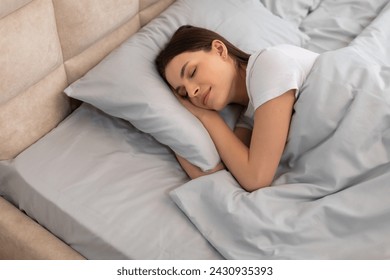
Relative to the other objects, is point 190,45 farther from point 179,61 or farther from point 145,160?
point 145,160

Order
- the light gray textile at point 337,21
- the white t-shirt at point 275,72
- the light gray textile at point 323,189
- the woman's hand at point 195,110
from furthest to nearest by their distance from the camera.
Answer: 1. the light gray textile at point 337,21
2. the woman's hand at point 195,110
3. the white t-shirt at point 275,72
4. the light gray textile at point 323,189

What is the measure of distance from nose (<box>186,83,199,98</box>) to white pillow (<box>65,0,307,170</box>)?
0.17 feet

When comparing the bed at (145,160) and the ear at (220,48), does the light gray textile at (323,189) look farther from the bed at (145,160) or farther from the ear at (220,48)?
the ear at (220,48)

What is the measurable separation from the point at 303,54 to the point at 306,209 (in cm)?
42

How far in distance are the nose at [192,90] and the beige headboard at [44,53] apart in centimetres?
32

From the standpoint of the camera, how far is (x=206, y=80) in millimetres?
1128

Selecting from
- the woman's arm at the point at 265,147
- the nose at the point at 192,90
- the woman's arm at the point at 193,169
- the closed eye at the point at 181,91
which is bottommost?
the woman's arm at the point at 193,169

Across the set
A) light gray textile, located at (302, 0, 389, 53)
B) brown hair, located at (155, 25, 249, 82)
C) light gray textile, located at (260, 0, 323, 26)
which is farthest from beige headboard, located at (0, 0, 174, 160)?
light gray textile, located at (302, 0, 389, 53)

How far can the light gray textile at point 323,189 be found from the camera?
948mm

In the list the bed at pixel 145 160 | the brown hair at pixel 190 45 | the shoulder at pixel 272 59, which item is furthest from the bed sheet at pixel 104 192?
the shoulder at pixel 272 59

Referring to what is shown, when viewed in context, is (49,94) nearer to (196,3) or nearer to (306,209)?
(196,3)

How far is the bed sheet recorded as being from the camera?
100cm
